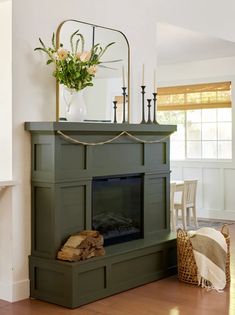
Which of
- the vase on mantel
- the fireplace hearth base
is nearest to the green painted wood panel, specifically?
the fireplace hearth base

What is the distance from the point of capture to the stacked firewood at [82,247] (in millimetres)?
4293

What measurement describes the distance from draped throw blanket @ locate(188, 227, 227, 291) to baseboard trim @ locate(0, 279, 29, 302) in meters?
1.53

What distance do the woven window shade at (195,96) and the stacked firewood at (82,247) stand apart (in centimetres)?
490

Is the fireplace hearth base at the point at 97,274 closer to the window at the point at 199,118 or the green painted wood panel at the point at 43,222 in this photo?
the green painted wood panel at the point at 43,222

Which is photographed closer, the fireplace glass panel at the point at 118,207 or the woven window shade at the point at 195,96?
the fireplace glass panel at the point at 118,207

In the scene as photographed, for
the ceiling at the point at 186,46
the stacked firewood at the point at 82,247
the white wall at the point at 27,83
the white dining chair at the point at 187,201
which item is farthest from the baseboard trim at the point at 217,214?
the stacked firewood at the point at 82,247

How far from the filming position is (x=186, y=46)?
7.68m

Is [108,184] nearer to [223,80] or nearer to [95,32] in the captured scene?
[95,32]

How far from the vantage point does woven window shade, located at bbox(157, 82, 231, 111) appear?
8742 millimetres

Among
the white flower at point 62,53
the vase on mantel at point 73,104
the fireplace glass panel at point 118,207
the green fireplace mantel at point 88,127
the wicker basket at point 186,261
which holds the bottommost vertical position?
the wicker basket at point 186,261

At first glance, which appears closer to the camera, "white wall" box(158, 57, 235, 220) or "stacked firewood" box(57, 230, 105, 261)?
"stacked firewood" box(57, 230, 105, 261)

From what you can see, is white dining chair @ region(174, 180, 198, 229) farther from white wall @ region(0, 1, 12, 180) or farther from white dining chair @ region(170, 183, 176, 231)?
white wall @ region(0, 1, 12, 180)

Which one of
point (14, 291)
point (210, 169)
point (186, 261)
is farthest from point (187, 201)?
point (14, 291)

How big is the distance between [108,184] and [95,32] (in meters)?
1.44
